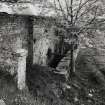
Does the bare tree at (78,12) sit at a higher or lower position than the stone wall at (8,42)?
higher

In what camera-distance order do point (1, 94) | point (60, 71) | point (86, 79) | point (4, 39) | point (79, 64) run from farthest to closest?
point (79, 64) → point (86, 79) → point (60, 71) → point (4, 39) → point (1, 94)

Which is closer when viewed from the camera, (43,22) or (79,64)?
(43,22)

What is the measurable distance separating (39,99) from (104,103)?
2264 millimetres

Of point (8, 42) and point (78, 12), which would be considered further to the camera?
point (78, 12)

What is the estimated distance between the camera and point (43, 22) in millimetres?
9508

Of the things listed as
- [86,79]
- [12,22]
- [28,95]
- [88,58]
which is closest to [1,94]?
[28,95]

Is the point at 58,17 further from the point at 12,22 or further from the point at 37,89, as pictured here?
the point at 37,89

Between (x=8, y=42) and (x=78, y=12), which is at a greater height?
(x=78, y=12)

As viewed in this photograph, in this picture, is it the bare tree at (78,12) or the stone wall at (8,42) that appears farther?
the bare tree at (78,12)

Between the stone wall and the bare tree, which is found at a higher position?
the bare tree

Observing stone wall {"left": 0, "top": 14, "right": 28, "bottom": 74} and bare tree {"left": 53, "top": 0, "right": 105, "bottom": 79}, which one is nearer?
stone wall {"left": 0, "top": 14, "right": 28, "bottom": 74}

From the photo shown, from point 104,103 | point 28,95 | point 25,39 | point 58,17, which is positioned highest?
point 58,17

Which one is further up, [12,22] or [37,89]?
[12,22]

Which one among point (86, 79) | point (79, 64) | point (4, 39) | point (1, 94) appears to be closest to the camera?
point (1, 94)
